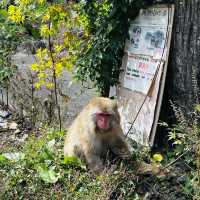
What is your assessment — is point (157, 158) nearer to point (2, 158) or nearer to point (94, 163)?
point (94, 163)

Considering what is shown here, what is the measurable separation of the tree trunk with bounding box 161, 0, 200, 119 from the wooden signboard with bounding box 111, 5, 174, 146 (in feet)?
0.35

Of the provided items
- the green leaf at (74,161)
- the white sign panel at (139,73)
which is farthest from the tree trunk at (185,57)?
the green leaf at (74,161)

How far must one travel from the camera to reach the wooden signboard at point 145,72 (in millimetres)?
6445

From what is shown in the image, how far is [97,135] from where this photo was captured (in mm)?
5707

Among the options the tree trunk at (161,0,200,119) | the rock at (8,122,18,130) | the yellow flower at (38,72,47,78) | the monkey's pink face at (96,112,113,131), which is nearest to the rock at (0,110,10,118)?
the rock at (8,122,18,130)

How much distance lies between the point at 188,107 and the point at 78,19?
7.57ft

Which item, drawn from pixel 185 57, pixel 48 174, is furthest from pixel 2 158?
pixel 185 57

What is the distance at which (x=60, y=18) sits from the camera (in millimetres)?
7379

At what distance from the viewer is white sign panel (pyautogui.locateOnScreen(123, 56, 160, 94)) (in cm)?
665

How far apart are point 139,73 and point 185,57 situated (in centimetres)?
87

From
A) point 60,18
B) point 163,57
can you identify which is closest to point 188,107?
point 163,57

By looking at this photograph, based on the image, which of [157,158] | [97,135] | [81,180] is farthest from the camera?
[157,158]

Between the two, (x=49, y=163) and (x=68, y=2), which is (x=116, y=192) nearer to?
(x=49, y=163)

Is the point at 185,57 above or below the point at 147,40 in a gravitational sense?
below
